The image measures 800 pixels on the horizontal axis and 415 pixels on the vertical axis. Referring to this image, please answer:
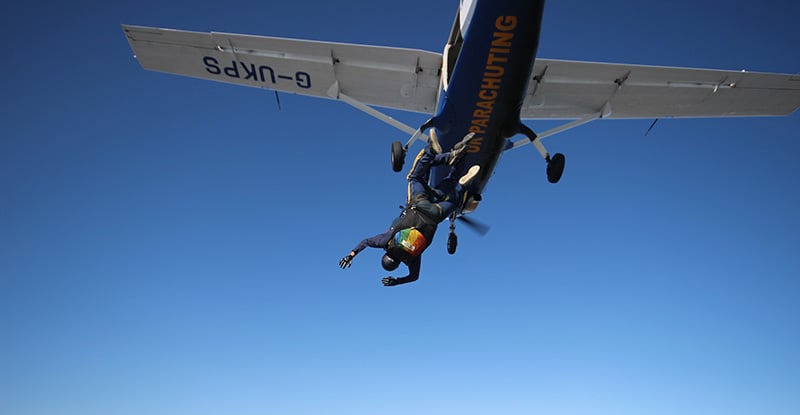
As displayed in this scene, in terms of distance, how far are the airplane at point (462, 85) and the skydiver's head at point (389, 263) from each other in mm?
2408

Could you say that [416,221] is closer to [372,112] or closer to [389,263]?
[389,263]

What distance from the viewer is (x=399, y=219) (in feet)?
23.6

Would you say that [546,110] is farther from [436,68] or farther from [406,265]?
[406,265]

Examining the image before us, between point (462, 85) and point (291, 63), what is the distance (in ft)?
15.9

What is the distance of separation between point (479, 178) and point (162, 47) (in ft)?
26.3

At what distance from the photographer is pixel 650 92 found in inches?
506

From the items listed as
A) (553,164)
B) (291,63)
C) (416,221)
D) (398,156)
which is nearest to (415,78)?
(291,63)

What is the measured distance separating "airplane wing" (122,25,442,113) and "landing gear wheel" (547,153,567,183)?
149 inches

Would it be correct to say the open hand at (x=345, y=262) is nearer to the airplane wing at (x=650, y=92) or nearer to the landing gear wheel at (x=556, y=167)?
the landing gear wheel at (x=556, y=167)

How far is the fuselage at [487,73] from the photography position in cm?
830

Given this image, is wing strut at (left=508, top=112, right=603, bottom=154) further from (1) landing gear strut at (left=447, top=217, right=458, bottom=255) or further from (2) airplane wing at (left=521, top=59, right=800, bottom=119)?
(1) landing gear strut at (left=447, top=217, right=458, bottom=255)

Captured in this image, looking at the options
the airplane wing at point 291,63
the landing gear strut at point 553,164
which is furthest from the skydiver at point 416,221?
the airplane wing at point 291,63

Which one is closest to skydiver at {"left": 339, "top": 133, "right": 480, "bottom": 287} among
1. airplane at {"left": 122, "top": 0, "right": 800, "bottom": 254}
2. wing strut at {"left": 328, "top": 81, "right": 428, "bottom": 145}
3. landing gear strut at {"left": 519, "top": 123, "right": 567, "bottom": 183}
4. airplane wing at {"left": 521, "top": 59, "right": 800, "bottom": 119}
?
airplane at {"left": 122, "top": 0, "right": 800, "bottom": 254}

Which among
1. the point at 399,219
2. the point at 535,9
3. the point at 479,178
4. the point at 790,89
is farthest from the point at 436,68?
the point at 790,89
